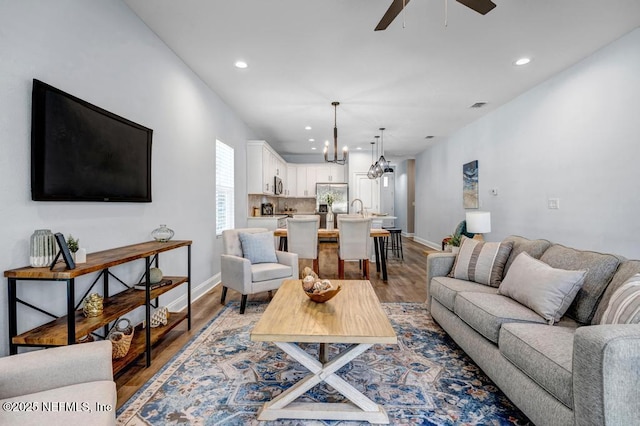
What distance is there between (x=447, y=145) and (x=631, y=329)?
6.44 metres

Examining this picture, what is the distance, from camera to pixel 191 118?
359 cm

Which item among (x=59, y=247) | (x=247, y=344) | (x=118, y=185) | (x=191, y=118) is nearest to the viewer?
(x=59, y=247)

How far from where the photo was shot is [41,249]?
1.59m

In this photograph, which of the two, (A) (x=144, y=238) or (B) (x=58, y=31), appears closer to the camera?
(B) (x=58, y=31)

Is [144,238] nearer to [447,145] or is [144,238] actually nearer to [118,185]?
[118,185]

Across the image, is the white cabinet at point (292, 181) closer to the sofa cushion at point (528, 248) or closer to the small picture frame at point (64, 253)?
the sofa cushion at point (528, 248)

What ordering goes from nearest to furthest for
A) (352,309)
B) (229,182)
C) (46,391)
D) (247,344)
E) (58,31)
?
1. (46,391)
2. (58,31)
3. (352,309)
4. (247,344)
5. (229,182)

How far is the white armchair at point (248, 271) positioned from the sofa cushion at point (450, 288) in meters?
1.58

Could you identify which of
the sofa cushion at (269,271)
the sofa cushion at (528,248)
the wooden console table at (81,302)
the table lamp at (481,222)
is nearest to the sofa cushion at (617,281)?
the sofa cushion at (528,248)

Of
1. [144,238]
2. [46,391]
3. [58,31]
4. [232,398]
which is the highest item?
[58,31]

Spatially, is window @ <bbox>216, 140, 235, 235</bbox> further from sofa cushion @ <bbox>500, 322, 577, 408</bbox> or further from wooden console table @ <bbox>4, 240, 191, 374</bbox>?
sofa cushion @ <bbox>500, 322, 577, 408</bbox>

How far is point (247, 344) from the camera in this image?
2.54 metres


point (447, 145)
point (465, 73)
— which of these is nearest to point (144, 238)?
point (465, 73)

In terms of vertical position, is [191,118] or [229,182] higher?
[191,118]
